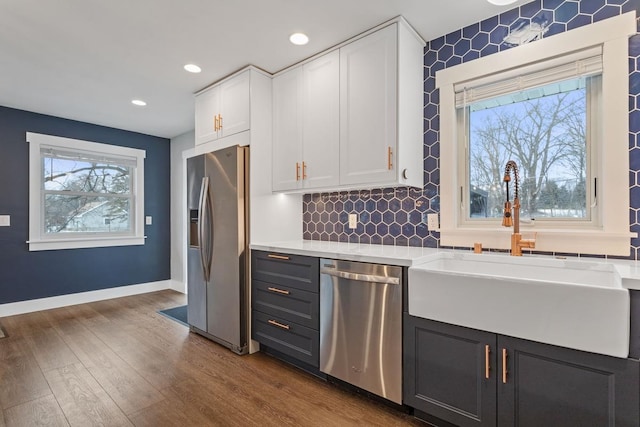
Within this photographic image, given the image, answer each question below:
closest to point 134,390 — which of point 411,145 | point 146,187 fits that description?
point 411,145

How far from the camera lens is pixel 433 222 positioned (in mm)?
2299

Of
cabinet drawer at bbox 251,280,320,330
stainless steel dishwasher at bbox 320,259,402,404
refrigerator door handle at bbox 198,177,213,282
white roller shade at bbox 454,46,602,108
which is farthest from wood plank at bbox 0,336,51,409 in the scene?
white roller shade at bbox 454,46,602,108

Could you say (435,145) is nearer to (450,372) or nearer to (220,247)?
(450,372)

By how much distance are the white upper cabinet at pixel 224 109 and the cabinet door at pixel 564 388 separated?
2.48 meters

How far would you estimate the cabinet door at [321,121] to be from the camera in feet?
8.07

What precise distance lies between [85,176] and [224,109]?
2658 mm

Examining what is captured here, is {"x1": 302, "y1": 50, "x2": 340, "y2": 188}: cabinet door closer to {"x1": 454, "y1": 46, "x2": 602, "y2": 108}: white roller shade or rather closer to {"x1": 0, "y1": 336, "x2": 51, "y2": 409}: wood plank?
{"x1": 454, "y1": 46, "x2": 602, "y2": 108}: white roller shade

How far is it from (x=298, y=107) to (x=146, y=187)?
10.8 ft

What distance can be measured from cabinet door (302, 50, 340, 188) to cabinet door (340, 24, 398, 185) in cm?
6

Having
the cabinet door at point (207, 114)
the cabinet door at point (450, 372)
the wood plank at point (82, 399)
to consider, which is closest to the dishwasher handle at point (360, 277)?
the cabinet door at point (450, 372)

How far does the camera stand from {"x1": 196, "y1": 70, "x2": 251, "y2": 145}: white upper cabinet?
284cm

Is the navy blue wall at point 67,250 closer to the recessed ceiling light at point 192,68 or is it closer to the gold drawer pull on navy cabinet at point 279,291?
the recessed ceiling light at point 192,68

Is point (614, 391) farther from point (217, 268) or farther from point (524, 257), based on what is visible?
point (217, 268)

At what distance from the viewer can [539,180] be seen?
200cm
